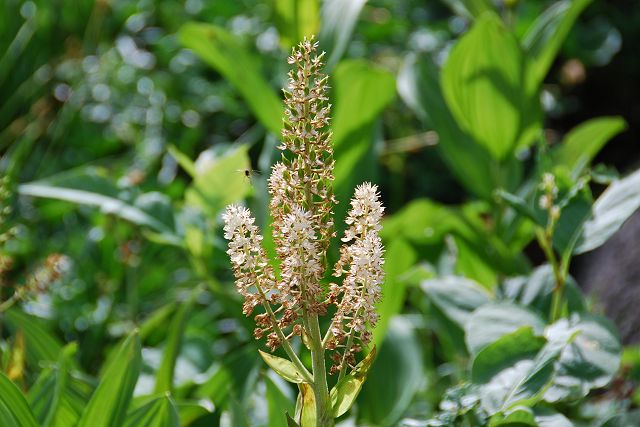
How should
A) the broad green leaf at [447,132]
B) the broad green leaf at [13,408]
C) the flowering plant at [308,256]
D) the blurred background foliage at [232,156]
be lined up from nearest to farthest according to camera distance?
the flowering plant at [308,256] < the broad green leaf at [13,408] < the blurred background foliage at [232,156] < the broad green leaf at [447,132]

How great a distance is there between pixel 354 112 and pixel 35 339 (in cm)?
54

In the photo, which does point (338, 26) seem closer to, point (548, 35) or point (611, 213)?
point (548, 35)

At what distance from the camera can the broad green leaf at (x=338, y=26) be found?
1.28 metres

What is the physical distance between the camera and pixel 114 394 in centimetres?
87

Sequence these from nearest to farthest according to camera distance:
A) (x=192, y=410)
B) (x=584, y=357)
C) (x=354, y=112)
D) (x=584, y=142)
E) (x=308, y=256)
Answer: (x=308, y=256), (x=584, y=357), (x=192, y=410), (x=354, y=112), (x=584, y=142)

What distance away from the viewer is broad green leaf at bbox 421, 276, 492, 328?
111 cm

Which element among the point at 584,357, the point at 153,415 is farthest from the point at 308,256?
the point at 584,357

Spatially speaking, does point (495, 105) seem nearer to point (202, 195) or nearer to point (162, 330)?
point (202, 195)

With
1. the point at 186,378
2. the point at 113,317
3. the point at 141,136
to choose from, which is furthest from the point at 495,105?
the point at 141,136

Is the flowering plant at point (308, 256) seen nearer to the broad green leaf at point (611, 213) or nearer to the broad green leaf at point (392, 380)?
the broad green leaf at point (611, 213)

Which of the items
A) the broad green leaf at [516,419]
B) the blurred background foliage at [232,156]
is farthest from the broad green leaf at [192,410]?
the broad green leaf at [516,419]

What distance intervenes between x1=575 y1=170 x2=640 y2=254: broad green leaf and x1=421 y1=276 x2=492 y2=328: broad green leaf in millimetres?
151

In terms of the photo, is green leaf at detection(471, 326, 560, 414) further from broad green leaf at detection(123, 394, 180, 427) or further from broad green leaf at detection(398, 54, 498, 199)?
broad green leaf at detection(398, 54, 498, 199)

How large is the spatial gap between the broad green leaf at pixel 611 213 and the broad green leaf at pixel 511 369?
140 millimetres
